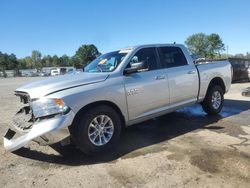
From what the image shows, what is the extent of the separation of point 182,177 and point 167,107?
91.9 inches

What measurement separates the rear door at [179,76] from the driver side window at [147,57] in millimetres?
221

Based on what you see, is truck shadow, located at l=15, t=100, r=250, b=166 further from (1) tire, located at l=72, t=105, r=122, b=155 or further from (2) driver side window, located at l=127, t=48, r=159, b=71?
(2) driver side window, located at l=127, t=48, r=159, b=71

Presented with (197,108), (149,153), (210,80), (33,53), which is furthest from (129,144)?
(33,53)

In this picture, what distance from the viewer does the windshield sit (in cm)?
527

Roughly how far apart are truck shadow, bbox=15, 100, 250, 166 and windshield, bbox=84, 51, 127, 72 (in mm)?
1504

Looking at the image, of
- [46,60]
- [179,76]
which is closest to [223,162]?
[179,76]

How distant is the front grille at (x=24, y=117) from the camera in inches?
172

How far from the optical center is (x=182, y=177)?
3.56 meters

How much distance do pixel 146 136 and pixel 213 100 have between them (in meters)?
2.56

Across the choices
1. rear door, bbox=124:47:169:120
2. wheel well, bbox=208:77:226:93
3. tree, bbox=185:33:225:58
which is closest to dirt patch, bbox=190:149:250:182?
rear door, bbox=124:47:169:120

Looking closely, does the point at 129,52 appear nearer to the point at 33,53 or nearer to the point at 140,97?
the point at 140,97

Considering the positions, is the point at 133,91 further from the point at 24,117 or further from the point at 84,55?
the point at 84,55

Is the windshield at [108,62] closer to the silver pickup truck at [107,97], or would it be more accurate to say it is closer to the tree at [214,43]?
the silver pickup truck at [107,97]

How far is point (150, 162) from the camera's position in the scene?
4.11m
